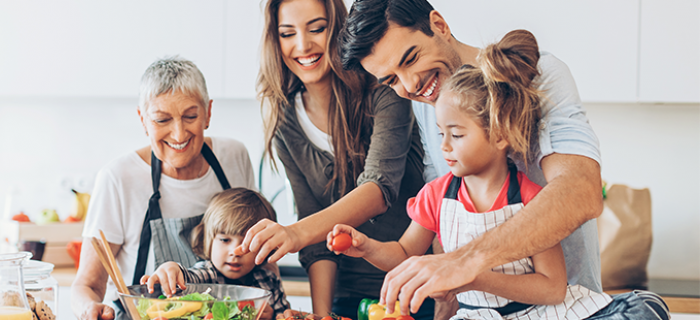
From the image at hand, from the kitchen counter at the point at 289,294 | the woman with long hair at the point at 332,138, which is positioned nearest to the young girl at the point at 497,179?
the woman with long hair at the point at 332,138

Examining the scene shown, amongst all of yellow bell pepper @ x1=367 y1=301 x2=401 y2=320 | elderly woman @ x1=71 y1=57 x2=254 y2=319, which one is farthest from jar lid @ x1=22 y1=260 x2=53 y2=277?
yellow bell pepper @ x1=367 y1=301 x2=401 y2=320

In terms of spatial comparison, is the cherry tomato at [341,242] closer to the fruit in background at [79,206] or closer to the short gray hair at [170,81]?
the short gray hair at [170,81]

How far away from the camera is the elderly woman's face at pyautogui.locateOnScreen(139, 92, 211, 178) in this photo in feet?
4.09

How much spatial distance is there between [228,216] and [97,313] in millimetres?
327

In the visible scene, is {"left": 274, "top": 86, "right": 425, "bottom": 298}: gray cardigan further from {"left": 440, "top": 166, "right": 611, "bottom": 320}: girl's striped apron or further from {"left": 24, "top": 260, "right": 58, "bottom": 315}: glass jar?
{"left": 24, "top": 260, "right": 58, "bottom": 315}: glass jar

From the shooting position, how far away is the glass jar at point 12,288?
0.84 meters

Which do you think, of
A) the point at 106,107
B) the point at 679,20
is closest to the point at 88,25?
the point at 106,107

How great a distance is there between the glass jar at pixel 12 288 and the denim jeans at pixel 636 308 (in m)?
0.91

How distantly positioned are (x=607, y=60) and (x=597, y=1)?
9.4 inches

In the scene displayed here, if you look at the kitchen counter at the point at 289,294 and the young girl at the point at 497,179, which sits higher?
the young girl at the point at 497,179

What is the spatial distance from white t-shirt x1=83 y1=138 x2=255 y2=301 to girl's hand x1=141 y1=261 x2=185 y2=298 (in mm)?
292

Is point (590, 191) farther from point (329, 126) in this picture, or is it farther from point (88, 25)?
point (88, 25)

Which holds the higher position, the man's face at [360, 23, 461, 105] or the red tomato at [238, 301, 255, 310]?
the man's face at [360, 23, 461, 105]

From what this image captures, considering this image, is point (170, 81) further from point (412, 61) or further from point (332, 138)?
point (412, 61)
